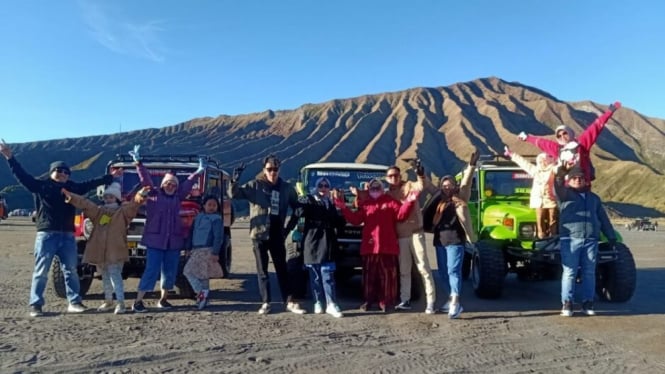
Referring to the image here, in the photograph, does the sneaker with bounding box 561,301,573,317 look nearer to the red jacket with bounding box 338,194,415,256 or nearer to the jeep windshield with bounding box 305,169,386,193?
the red jacket with bounding box 338,194,415,256

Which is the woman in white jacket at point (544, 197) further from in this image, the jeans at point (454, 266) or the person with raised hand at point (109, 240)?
the person with raised hand at point (109, 240)

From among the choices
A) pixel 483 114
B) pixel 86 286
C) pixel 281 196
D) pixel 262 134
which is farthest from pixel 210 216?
pixel 483 114

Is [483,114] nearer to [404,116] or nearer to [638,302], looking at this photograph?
[404,116]

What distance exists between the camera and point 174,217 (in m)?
7.45

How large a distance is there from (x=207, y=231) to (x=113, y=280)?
1360mm

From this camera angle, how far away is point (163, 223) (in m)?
7.36

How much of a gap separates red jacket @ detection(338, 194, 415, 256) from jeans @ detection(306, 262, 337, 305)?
22.2 inches

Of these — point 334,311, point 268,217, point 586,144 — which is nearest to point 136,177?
point 268,217

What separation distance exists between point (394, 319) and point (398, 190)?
1800 millimetres

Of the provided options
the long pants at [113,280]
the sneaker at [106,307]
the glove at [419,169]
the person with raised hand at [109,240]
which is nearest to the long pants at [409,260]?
the glove at [419,169]

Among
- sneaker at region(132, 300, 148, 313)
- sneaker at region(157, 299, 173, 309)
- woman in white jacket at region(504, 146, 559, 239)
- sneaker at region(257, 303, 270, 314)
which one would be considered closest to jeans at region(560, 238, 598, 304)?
woman in white jacket at region(504, 146, 559, 239)

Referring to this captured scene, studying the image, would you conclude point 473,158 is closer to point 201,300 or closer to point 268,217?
point 268,217

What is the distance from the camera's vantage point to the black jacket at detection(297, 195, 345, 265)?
7207 mm

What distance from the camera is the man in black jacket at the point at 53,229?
692 cm
